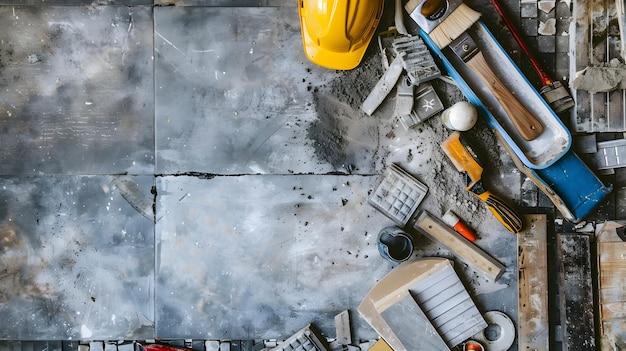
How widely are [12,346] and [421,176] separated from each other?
3.83 m

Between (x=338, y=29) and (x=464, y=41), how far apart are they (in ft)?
3.39

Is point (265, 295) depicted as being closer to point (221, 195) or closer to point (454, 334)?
point (221, 195)

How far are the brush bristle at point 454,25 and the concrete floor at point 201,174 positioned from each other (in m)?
0.30

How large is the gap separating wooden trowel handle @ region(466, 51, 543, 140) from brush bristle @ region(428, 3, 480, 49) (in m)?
0.24

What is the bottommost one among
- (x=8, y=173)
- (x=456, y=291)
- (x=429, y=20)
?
(x=456, y=291)

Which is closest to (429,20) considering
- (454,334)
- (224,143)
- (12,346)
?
(224,143)

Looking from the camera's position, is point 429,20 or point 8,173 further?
point 8,173

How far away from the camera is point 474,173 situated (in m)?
3.76

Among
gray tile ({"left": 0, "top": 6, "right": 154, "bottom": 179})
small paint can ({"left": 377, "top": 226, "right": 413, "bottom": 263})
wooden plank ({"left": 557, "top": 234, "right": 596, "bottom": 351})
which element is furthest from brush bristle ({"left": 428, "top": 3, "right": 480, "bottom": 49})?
gray tile ({"left": 0, "top": 6, "right": 154, "bottom": 179})

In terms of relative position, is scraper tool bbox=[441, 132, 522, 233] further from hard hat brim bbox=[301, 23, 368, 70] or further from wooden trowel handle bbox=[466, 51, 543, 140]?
hard hat brim bbox=[301, 23, 368, 70]

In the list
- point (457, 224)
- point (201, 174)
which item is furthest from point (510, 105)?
point (201, 174)

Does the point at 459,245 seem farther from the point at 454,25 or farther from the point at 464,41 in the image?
the point at 454,25

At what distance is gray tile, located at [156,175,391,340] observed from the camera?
13.0 feet

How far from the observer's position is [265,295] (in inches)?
157
